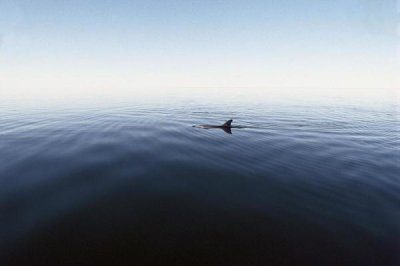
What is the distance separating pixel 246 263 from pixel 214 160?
31.8ft

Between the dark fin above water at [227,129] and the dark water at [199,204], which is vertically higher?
the dark fin above water at [227,129]

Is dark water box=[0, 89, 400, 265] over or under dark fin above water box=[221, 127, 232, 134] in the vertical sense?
under

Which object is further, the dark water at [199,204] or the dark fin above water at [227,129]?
the dark fin above water at [227,129]

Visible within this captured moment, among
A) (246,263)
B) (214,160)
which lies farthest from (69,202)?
(214,160)

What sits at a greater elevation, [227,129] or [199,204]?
[227,129]

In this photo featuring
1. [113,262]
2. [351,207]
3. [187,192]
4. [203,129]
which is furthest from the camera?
[203,129]

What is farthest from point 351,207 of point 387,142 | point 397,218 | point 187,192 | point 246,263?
point 387,142

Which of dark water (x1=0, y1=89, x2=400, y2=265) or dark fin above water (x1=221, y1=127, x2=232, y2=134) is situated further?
dark fin above water (x1=221, y1=127, x2=232, y2=134)

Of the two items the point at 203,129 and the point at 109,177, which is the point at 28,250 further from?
the point at 203,129

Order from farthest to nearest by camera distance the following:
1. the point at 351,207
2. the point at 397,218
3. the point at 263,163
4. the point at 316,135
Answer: the point at 316,135, the point at 263,163, the point at 351,207, the point at 397,218

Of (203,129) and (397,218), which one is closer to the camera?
(397,218)

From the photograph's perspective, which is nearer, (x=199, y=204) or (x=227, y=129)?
(x=199, y=204)

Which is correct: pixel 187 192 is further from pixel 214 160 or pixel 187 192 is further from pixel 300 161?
pixel 300 161

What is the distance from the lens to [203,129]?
2769 cm
